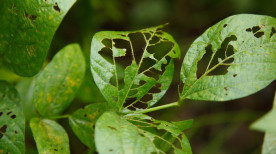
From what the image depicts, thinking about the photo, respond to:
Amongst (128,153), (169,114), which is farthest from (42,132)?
(169,114)

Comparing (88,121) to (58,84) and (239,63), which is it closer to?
(58,84)

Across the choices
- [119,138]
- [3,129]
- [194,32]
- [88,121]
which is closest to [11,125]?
[3,129]

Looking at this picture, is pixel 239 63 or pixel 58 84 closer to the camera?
pixel 239 63

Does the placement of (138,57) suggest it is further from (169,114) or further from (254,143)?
(254,143)

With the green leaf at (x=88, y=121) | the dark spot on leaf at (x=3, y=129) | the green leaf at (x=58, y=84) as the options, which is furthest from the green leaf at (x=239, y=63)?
the dark spot on leaf at (x=3, y=129)

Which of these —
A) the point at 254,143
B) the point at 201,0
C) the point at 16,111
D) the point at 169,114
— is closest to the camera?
the point at 16,111

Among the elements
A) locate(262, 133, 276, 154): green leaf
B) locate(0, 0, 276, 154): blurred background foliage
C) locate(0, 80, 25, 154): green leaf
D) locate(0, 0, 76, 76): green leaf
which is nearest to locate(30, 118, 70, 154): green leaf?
locate(0, 80, 25, 154): green leaf
